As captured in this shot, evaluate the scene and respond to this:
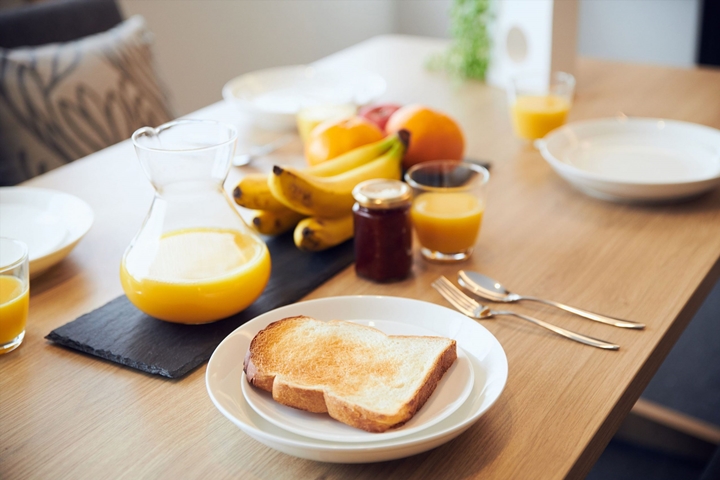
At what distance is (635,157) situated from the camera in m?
1.33

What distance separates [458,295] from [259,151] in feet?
2.22

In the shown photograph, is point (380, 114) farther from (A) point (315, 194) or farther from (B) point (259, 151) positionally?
(A) point (315, 194)

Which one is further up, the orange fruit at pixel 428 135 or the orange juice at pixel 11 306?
the orange fruit at pixel 428 135

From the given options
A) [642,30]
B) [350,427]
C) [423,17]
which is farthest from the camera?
[423,17]

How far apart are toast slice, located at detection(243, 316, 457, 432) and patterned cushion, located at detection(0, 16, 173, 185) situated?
1434mm

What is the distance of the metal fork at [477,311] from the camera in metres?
0.82

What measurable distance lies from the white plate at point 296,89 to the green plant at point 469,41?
0.90ft

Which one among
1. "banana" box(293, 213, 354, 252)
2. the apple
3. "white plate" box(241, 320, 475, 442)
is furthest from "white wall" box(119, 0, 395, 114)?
"white plate" box(241, 320, 475, 442)

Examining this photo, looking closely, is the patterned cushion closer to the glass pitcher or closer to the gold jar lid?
the glass pitcher

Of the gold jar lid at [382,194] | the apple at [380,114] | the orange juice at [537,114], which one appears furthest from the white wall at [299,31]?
the gold jar lid at [382,194]

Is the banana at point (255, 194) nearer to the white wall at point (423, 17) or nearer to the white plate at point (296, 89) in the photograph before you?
the white plate at point (296, 89)

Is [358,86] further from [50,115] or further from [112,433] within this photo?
[112,433]

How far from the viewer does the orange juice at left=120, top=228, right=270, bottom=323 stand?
833 mm

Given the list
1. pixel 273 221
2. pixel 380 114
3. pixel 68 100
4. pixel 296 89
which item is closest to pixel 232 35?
pixel 68 100
